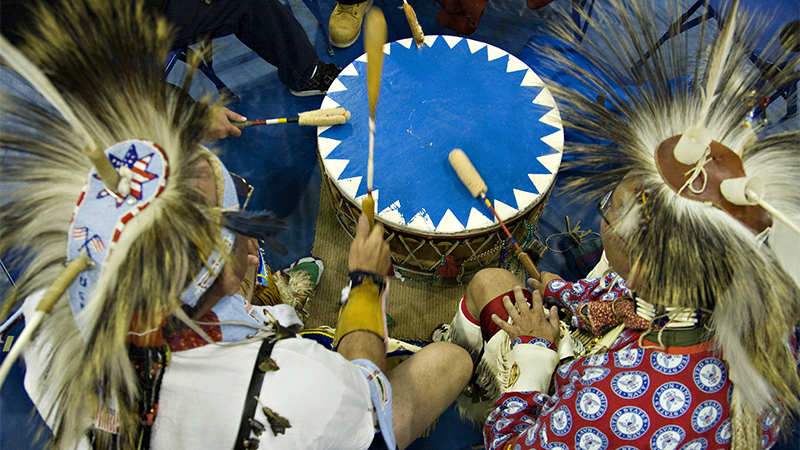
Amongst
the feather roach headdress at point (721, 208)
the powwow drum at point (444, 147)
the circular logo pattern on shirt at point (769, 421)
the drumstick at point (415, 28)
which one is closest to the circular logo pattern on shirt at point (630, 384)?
the feather roach headdress at point (721, 208)

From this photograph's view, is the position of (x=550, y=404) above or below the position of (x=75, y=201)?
below

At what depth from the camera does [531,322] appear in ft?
6.17

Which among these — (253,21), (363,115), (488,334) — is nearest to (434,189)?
(363,115)

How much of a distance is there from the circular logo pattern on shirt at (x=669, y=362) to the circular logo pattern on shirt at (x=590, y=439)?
0.24 metres

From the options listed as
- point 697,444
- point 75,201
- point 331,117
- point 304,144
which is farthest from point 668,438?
point 304,144

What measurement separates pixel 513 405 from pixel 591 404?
388 mm

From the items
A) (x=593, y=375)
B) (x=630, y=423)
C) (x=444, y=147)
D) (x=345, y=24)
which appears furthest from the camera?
(x=345, y=24)

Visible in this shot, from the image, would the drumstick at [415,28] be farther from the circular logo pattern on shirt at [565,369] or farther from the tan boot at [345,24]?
the circular logo pattern on shirt at [565,369]

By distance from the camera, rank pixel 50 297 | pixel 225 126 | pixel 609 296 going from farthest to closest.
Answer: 1. pixel 225 126
2. pixel 609 296
3. pixel 50 297

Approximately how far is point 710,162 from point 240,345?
51.8 inches

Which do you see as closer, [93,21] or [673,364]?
[93,21]

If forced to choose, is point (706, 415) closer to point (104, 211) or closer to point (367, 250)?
point (367, 250)

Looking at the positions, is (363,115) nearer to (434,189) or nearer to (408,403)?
(434,189)

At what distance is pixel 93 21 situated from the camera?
1.17m
